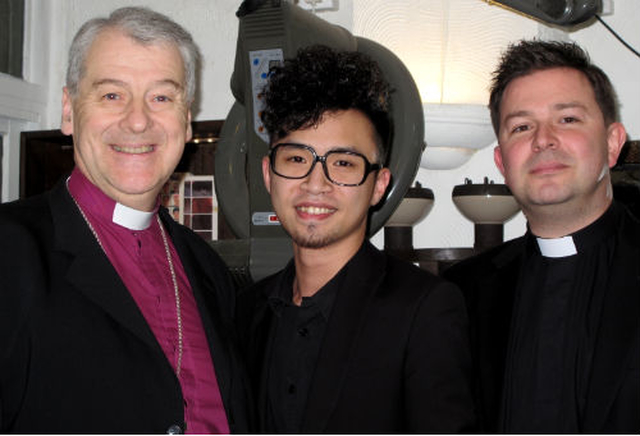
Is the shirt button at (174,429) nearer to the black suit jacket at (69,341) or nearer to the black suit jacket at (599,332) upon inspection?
the black suit jacket at (69,341)

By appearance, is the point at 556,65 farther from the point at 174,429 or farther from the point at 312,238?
the point at 174,429

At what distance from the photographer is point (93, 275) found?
4.07 ft

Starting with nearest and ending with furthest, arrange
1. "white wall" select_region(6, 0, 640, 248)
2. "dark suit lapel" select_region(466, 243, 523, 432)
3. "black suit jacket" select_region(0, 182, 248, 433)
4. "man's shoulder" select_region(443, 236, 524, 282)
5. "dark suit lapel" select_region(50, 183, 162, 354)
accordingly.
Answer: "black suit jacket" select_region(0, 182, 248, 433) < "dark suit lapel" select_region(50, 183, 162, 354) < "dark suit lapel" select_region(466, 243, 523, 432) < "man's shoulder" select_region(443, 236, 524, 282) < "white wall" select_region(6, 0, 640, 248)

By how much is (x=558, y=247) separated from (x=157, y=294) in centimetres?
90

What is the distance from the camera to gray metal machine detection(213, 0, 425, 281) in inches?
68.4

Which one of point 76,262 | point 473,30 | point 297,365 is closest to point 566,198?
point 297,365

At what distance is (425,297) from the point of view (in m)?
1.21

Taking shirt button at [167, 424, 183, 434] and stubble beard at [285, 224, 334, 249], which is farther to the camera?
stubble beard at [285, 224, 334, 249]

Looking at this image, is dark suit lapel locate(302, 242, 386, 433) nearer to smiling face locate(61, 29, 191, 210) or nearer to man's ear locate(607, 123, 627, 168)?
smiling face locate(61, 29, 191, 210)

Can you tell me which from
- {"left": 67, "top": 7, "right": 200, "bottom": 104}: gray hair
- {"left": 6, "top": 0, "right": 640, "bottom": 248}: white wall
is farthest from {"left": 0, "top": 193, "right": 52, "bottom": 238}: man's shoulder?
Answer: {"left": 6, "top": 0, "right": 640, "bottom": 248}: white wall

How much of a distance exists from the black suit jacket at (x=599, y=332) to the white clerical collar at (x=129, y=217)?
2.47ft

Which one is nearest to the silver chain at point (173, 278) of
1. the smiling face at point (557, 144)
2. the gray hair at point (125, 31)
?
the gray hair at point (125, 31)

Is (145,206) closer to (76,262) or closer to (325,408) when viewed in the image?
(76,262)

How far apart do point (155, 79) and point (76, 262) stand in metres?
0.40
